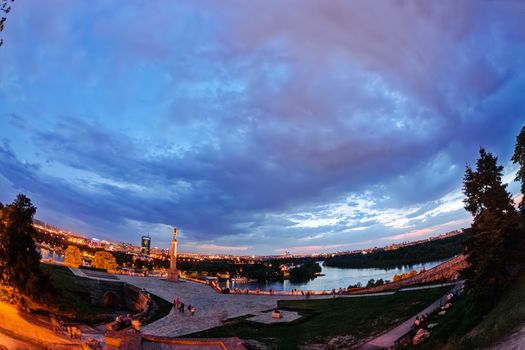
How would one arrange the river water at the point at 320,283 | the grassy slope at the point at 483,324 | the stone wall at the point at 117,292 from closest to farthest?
the grassy slope at the point at 483,324 → the stone wall at the point at 117,292 → the river water at the point at 320,283

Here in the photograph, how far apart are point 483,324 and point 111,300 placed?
4032 centimetres

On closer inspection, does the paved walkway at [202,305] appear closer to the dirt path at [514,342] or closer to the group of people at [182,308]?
the group of people at [182,308]

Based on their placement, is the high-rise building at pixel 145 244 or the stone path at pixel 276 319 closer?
the stone path at pixel 276 319

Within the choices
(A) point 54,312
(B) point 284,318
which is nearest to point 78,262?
(A) point 54,312

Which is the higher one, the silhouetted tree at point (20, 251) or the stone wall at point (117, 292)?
the silhouetted tree at point (20, 251)

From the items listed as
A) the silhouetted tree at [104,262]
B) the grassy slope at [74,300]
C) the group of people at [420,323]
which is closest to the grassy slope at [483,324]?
the group of people at [420,323]

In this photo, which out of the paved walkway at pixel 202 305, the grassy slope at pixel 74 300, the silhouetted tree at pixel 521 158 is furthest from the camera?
the paved walkway at pixel 202 305

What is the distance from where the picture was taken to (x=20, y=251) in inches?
862

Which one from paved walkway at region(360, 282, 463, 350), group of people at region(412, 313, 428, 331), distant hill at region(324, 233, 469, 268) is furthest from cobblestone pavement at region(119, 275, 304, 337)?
distant hill at region(324, 233, 469, 268)

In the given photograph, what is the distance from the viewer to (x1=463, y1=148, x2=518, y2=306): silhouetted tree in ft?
46.9

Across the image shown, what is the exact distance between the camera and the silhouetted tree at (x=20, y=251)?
20.8m

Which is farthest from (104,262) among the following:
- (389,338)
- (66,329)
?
(389,338)

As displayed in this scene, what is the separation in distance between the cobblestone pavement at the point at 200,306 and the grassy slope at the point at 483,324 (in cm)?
1660

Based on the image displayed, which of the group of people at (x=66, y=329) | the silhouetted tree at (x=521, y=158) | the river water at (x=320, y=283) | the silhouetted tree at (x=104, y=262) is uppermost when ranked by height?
the silhouetted tree at (x=521, y=158)
